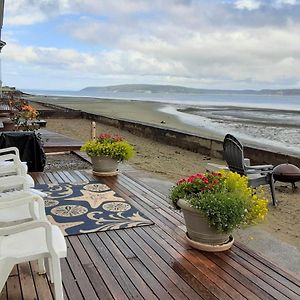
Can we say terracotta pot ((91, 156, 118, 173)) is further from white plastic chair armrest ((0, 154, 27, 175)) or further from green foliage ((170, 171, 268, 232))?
green foliage ((170, 171, 268, 232))

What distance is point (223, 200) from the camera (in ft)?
9.42

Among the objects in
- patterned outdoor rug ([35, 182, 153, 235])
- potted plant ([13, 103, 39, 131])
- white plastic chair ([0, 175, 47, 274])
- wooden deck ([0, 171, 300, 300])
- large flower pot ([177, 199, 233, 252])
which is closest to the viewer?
white plastic chair ([0, 175, 47, 274])

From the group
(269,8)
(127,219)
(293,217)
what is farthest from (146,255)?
(269,8)

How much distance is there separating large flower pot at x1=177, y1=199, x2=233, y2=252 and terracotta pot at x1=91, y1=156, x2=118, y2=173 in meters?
2.69

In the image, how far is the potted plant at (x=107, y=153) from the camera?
5609 millimetres

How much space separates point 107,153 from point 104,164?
0.20 metres

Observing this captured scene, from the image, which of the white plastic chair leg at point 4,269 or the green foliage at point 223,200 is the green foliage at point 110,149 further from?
the white plastic chair leg at point 4,269

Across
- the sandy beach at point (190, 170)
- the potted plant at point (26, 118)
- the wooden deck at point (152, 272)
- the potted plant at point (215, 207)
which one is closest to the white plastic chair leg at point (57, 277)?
the wooden deck at point (152, 272)

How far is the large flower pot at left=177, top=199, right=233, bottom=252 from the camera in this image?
303cm

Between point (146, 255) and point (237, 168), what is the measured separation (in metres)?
2.67

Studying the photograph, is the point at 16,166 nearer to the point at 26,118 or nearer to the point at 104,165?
the point at 104,165

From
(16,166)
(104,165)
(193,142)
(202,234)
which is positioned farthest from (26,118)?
(202,234)

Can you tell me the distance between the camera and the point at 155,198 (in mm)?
4645

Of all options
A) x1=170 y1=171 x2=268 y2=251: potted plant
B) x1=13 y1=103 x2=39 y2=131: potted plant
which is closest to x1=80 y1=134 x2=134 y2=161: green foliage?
x1=13 y1=103 x2=39 y2=131: potted plant
